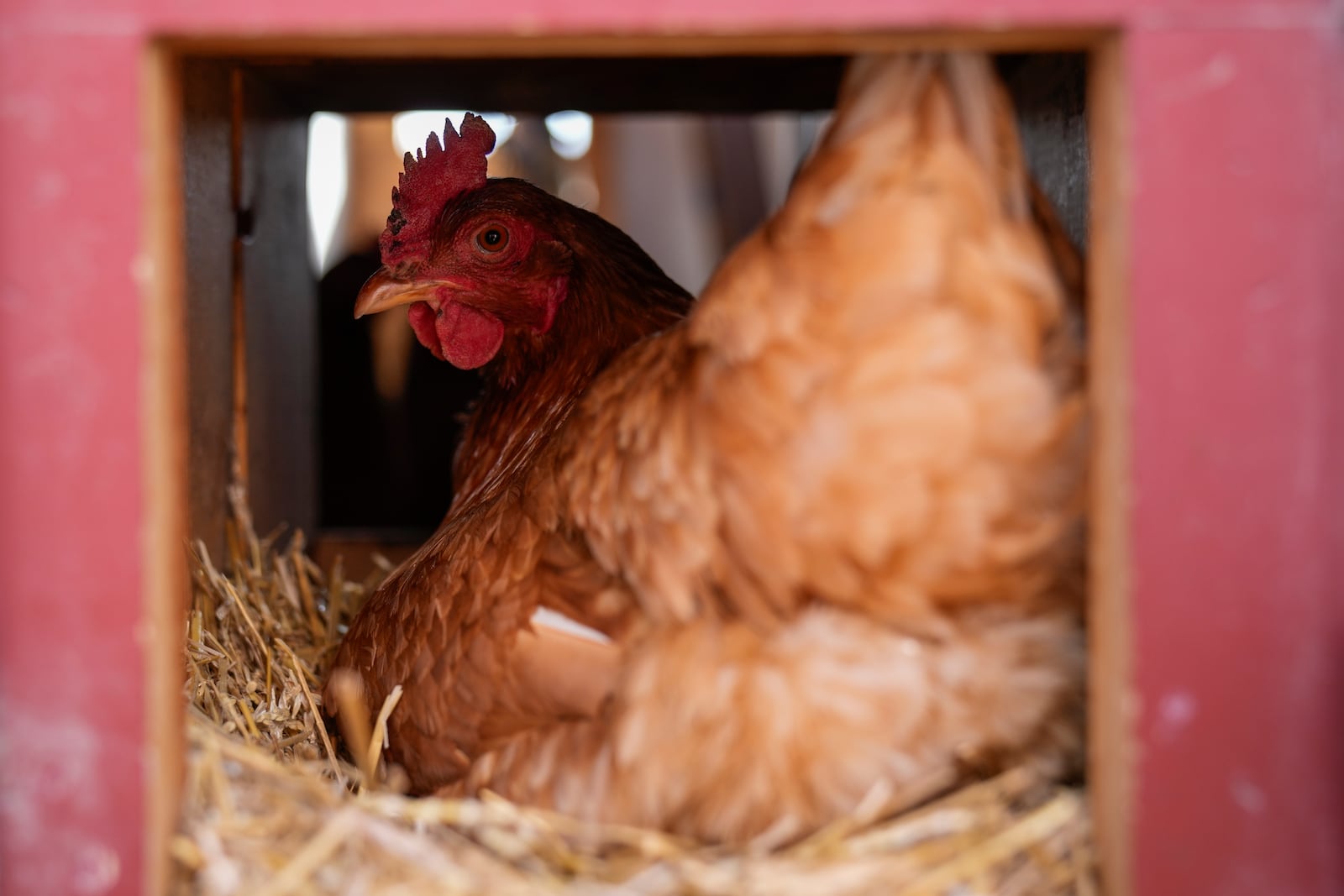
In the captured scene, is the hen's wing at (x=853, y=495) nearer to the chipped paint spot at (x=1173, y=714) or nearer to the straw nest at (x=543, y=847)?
the straw nest at (x=543, y=847)

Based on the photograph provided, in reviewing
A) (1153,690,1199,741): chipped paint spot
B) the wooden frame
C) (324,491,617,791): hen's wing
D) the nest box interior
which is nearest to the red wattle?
(324,491,617,791): hen's wing

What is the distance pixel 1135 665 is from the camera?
3.58 ft

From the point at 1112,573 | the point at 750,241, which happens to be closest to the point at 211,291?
the point at 750,241

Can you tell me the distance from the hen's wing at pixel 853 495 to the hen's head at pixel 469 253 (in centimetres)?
59

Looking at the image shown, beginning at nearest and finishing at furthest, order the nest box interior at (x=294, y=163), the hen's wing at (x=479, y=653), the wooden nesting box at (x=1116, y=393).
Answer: the wooden nesting box at (x=1116, y=393) → the hen's wing at (x=479, y=653) → the nest box interior at (x=294, y=163)

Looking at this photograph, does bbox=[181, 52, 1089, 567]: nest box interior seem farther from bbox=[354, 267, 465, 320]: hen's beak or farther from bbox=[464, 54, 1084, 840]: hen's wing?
bbox=[464, 54, 1084, 840]: hen's wing

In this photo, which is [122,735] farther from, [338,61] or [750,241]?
[338,61]

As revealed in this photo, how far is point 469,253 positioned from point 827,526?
0.99 metres

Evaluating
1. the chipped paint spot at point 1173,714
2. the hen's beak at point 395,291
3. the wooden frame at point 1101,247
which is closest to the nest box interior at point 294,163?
the hen's beak at point 395,291

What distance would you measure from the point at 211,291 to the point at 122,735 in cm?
126

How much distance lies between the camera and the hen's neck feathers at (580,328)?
188 cm

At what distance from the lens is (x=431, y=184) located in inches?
74.9

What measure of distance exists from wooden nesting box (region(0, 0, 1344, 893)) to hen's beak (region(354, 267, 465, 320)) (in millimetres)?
726

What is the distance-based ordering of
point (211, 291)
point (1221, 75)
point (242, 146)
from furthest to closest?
1. point (242, 146)
2. point (211, 291)
3. point (1221, 75)
